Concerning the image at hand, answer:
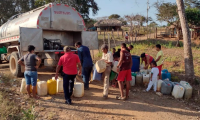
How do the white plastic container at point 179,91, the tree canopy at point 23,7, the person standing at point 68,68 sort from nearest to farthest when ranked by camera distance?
the person standing at point 68,68
the white plastic container at point 179,91
the tree canopy at point 23,7

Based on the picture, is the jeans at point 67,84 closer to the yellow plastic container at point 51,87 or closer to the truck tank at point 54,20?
the yellow plastic container at point 51,87

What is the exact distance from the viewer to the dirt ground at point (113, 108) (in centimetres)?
418

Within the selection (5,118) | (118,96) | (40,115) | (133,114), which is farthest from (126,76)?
(5,118)

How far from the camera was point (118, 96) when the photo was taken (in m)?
5.29

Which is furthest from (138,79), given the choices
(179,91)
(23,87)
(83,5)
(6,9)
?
(6,9)

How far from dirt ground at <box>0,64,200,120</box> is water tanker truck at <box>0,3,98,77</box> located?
170cm

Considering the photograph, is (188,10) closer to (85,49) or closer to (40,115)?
(85,49)

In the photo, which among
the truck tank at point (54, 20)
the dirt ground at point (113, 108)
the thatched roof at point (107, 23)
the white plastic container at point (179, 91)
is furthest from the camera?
the thatched roof at point (107, 23)

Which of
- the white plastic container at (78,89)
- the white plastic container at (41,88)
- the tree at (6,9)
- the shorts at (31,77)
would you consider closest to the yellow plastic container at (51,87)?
the white plastic container at (41,88)

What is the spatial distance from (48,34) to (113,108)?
4.78m

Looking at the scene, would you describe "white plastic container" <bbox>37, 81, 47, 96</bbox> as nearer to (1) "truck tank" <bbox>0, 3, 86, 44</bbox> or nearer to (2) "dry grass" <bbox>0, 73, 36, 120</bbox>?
(2) "dry grass" <bbox>0, 73, 36, 120</bbox>

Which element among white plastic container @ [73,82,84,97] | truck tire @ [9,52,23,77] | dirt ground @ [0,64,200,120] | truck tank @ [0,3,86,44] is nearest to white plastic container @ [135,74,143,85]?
dirt ground @ [0,64,200,120]

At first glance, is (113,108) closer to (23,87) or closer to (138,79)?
(138,79)

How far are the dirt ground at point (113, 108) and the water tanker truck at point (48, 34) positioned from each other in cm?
170
